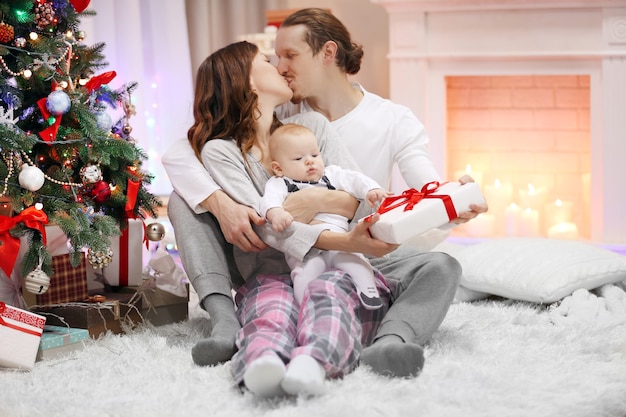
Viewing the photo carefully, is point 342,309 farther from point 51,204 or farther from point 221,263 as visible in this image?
point 51,204

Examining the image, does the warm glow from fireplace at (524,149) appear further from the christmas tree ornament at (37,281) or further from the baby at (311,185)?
the christmas tree ornament at (37,281)

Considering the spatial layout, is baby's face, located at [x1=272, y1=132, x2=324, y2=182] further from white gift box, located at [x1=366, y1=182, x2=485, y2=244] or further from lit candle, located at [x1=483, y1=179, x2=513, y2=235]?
lit candle, located at [x1=483, y1=179, x2=513, y2=235]

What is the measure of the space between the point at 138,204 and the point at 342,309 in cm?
83

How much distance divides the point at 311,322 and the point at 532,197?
8.17 ft

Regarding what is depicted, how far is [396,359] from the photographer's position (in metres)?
A: 1.82

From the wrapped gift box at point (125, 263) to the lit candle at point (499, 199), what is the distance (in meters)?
2.11

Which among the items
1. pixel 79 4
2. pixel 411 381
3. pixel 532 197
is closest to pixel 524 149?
pixel 532 197

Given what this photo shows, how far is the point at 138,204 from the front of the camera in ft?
8.09

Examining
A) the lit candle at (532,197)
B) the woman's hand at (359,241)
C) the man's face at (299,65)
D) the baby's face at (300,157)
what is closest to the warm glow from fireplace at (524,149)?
the lit candle at (532,197)

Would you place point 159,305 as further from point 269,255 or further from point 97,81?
point 97,81

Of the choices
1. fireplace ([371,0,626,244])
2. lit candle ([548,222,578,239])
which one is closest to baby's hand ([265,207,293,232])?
fireplace ([371,0,626,244])

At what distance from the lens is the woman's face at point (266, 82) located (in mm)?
2316

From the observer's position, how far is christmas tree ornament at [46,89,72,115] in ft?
7.15

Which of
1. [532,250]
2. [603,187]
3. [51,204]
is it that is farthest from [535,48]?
[51,204]
